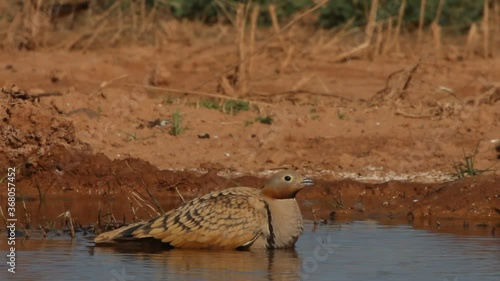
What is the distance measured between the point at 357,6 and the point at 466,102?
→ 5.63m

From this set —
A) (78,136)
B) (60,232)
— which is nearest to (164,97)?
(78,136)

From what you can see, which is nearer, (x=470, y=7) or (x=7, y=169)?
(x=7, y=169)

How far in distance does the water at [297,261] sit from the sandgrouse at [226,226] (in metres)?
0.08

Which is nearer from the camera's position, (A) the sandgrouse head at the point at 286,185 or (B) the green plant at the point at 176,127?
(A) the sandgrouse head at the point at 286,185

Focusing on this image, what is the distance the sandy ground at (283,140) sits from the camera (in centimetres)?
1051

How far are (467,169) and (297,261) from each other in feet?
11.0

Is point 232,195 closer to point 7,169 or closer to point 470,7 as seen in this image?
point 7,169

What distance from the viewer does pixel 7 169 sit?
10695mm

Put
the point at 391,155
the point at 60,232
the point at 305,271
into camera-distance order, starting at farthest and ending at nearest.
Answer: the point at 391,155 → the point at 60,232 → the point at 305,271

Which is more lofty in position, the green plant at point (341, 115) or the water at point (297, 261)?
the green plant at point (341, 115)

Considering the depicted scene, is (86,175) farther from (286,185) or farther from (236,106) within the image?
(286,185)

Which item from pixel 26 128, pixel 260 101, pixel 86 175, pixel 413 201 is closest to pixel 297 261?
pixel 413 201

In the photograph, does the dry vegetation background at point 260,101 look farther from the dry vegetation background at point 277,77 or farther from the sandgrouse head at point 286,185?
the sandgrouse head at point 286,185

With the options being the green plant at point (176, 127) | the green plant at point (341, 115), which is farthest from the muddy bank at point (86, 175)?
the green plant at point (341, 115)
